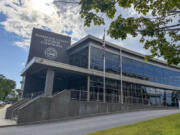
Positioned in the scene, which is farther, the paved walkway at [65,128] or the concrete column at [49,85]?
the concrete column at [49,85]

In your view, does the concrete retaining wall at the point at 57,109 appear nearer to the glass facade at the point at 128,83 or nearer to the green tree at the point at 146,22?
the glass facade at the point at 128,83

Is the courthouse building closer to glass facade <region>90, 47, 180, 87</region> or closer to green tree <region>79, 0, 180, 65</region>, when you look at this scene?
glass facade <region>90, 47, 180, 87</region>

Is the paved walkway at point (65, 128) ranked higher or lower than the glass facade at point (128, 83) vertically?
lower

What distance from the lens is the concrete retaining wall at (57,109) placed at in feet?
43.2

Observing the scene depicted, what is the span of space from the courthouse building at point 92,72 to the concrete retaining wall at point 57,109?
5.64 ft

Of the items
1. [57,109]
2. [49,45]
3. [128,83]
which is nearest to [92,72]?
[57,109]

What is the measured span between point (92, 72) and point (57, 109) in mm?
9350

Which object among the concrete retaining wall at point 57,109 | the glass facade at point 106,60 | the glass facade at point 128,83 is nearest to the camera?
the concrete retaining wall at point 57,109

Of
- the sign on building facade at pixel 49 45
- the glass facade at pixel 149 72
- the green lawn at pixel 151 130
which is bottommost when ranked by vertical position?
the green lawn at pixel 151 130

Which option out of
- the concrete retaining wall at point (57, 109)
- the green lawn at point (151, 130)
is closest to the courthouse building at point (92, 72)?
the concrete retaining wall at point (57, 109)

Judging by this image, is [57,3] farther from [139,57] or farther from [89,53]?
[139,57]

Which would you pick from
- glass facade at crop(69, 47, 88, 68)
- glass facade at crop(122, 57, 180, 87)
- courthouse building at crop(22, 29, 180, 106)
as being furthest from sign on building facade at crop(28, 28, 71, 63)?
glass facade at crop(122, 57, 180, 87)

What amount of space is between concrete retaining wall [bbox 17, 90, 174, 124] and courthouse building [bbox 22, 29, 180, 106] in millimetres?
1720

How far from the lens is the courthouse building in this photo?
22.8 metres
